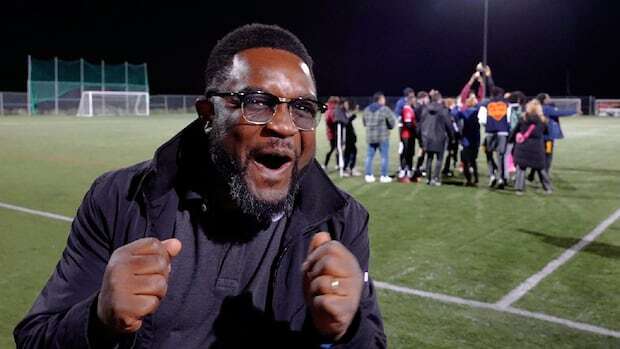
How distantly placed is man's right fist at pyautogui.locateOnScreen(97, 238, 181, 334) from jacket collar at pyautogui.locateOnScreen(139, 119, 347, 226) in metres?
0.35

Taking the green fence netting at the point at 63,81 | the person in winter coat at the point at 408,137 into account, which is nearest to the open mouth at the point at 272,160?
the person in winter coat at the point at 408,137

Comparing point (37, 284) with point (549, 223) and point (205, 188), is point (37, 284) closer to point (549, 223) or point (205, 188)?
point (205, 188)

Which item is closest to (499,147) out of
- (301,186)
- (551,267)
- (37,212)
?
(551,267)

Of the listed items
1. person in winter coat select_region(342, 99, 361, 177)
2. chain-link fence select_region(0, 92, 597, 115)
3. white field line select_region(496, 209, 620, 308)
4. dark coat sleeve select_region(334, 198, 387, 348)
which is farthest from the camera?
chain-link fence select_region(0, 92, 597, 115)

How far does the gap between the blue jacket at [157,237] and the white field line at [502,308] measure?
347 centimetres

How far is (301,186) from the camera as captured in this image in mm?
1970

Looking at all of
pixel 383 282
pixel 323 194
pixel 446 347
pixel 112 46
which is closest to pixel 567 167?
pixel 383 282

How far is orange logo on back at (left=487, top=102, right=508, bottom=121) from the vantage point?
11.9 m

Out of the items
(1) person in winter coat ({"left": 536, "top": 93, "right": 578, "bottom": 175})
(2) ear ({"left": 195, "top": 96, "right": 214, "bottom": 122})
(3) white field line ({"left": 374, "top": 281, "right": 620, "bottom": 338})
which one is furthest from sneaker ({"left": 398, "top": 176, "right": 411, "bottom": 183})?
(2) ear ({"left": 195, "top": 96, "right": 214, "bottom": 122})

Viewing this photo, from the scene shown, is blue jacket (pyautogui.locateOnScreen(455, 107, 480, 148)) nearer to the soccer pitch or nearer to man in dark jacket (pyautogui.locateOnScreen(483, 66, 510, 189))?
man in dark jacket (pyautogui.locateOnScreen(483, 66, 510, 189))

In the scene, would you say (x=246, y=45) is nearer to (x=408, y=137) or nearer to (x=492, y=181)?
(x=492, y=181)

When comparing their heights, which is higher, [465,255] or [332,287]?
[332,287]

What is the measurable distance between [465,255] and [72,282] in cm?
558

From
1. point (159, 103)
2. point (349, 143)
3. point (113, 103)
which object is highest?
point (159, 103)
